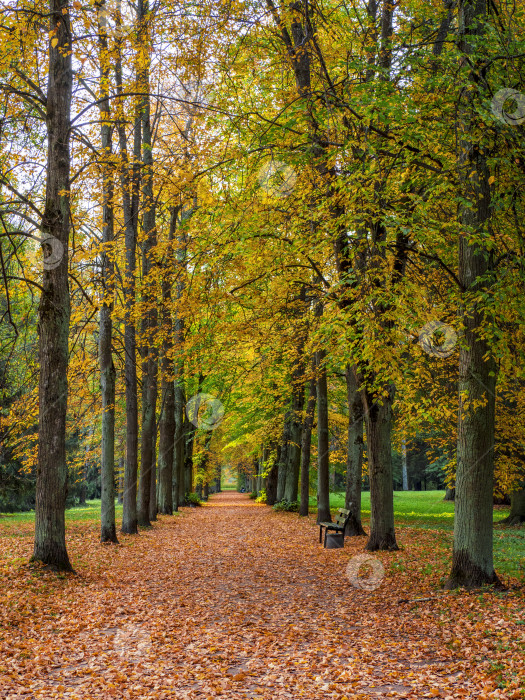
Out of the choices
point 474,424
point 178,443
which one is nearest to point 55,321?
point 474,424

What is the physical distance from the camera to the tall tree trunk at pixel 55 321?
958 cm

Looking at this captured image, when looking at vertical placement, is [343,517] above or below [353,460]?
below

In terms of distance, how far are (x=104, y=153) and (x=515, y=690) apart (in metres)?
10.4

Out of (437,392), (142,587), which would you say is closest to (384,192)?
(142,587)

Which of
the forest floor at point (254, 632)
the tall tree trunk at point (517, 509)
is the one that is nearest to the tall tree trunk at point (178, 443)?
the tall tree trunk at point (517, 509)

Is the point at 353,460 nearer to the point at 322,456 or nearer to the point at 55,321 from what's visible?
the point at 322,456

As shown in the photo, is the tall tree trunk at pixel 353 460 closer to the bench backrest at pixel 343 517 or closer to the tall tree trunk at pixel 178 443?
the bench backrest at pixel 343 517

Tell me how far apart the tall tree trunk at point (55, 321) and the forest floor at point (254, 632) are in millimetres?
809

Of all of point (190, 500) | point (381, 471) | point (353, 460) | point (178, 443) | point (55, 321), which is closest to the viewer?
point (55, 321)

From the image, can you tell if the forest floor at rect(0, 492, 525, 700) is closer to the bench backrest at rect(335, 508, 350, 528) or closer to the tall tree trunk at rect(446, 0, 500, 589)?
the tall tree trunk at rect(446, 0, 500, 589)

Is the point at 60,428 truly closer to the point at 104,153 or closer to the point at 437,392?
the point at 104,153

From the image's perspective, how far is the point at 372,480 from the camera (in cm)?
1216

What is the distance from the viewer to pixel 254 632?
6.79m

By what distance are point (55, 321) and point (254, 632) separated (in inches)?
230
